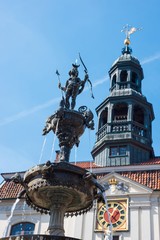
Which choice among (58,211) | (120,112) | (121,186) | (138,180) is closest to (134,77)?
(120,112)

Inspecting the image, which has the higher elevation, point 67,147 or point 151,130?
point 151,130

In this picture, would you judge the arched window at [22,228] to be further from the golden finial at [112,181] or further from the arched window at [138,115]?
the arched window at [138,115]

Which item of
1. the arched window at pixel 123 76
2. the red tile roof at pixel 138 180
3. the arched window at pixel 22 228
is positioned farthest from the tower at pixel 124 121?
the arched window at pixel 22 228

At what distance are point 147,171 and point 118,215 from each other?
389 cm

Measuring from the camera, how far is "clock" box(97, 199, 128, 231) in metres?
21.3

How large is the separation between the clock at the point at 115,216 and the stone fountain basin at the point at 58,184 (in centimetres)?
1195

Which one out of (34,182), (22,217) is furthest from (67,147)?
(22,217)

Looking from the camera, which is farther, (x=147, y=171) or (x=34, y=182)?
(x=147, y=171)

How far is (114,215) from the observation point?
21688mm

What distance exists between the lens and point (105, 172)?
2486 centimetres

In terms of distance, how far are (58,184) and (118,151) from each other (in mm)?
19270

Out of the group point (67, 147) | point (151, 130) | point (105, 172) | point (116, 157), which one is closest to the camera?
point (67, 147)

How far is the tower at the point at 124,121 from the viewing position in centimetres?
2783

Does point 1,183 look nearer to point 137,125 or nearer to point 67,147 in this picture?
point 137,125
